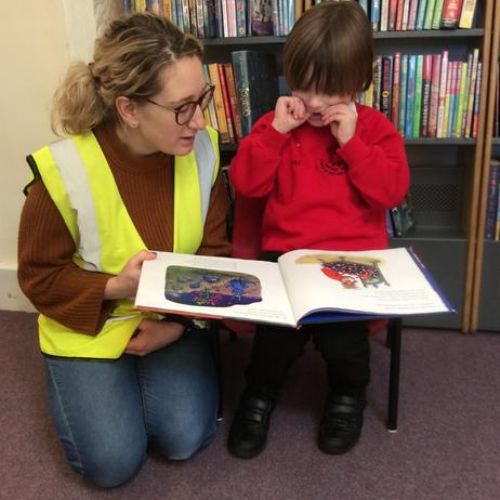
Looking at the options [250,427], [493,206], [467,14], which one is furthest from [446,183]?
[250,427]

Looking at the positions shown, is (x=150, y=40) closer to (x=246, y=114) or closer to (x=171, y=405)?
(x=246, y=114)

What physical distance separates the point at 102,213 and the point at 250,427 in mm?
574

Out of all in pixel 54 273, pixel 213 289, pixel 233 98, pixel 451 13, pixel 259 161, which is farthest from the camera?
pixel 233 98

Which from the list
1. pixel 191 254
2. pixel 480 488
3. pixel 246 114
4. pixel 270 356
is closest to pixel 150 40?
pixel 191 254

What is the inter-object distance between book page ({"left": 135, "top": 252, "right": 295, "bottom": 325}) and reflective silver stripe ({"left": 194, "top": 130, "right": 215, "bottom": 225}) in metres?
0.15

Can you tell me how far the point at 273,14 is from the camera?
5.27ft

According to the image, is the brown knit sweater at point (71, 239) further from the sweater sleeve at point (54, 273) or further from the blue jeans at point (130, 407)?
the blue jeans at point (130, 407)

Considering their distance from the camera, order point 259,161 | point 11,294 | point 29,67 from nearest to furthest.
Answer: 1. point 259,161
2. point 29,67
3. point 11,294

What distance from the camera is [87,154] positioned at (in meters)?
1.17

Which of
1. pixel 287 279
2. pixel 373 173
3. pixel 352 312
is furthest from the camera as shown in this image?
pixel 373 173

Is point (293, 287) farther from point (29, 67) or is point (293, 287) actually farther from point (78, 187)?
point (29, 67)

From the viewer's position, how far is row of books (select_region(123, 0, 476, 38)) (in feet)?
5.09

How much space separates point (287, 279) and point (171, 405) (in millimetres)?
395

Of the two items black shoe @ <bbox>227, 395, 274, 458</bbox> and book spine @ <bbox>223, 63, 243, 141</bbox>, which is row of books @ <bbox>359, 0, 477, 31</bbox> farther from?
black shoe @ <bbox>227, 395, 274, 458</bbox>
